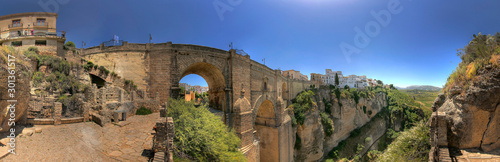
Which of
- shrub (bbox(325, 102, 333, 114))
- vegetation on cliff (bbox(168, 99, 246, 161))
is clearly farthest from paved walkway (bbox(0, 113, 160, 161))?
shrub (bbox(325, 102, 333, 114))

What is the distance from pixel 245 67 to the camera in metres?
14.4

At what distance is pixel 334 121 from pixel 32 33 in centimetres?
3537

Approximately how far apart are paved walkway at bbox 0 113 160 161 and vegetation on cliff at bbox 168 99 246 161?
1224mm

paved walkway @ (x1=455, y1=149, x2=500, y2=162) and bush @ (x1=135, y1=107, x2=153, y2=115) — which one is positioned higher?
bush @ (x1=135, y1=107, x2=153, y2=115)

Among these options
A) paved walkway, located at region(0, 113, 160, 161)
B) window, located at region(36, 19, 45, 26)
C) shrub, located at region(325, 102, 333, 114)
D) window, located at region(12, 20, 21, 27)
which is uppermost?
window, located at region(36, 19, 45, 26)

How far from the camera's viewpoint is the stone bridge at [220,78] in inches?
426

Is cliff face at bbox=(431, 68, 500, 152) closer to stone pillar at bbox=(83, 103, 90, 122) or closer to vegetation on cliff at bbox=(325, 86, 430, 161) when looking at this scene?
vegetation on cliff at bbox=(325, 86, 430, 161)

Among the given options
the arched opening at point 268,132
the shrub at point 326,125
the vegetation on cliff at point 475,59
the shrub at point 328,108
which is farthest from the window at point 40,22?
the shrub at point 328,108

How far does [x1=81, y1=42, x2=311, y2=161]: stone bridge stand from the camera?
426 inches

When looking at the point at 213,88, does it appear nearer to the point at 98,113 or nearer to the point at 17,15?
the point at 98,113

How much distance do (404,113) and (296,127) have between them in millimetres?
37990

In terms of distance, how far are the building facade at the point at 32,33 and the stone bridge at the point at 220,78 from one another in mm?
2047

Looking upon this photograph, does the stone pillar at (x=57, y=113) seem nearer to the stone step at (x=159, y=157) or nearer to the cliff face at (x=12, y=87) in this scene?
the cliff face at (x=12, y=87)

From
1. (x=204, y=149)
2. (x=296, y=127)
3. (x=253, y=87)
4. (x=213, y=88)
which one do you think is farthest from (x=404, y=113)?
(x=204, y=149)
